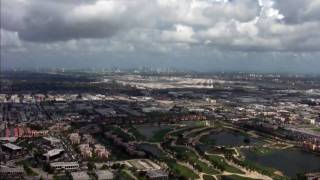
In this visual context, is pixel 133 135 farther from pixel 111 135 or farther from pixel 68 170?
pixel 68 170

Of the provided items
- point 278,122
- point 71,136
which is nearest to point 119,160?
point 71,136

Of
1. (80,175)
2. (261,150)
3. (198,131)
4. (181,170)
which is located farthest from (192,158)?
(198,131)

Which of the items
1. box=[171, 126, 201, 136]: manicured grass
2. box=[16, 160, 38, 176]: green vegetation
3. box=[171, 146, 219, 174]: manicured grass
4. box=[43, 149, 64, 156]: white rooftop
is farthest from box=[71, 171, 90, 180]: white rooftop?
box=[171, 126, 201, 136]: manicured grass

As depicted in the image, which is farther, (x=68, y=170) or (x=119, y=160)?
(x=119, y=160)

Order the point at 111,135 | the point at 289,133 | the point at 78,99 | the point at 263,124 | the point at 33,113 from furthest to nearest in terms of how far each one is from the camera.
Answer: the point at 78,99 < the point at 33,113 < the point at 263,124 < the point at 289,133 < the point at 111,135

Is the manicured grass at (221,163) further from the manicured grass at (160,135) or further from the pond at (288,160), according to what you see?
the manicured grass at (160,135)

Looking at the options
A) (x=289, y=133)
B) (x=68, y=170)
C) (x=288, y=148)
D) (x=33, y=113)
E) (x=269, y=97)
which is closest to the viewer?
(x=68, y=170)

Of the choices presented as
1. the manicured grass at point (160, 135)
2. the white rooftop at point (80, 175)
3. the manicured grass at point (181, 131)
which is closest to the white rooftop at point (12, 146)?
the white rooftop at point (80, 175)

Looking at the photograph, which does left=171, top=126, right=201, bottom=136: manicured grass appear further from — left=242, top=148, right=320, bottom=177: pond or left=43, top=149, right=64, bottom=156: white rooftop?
left=43, top=149, right=64, bottom=156: white rooftop
